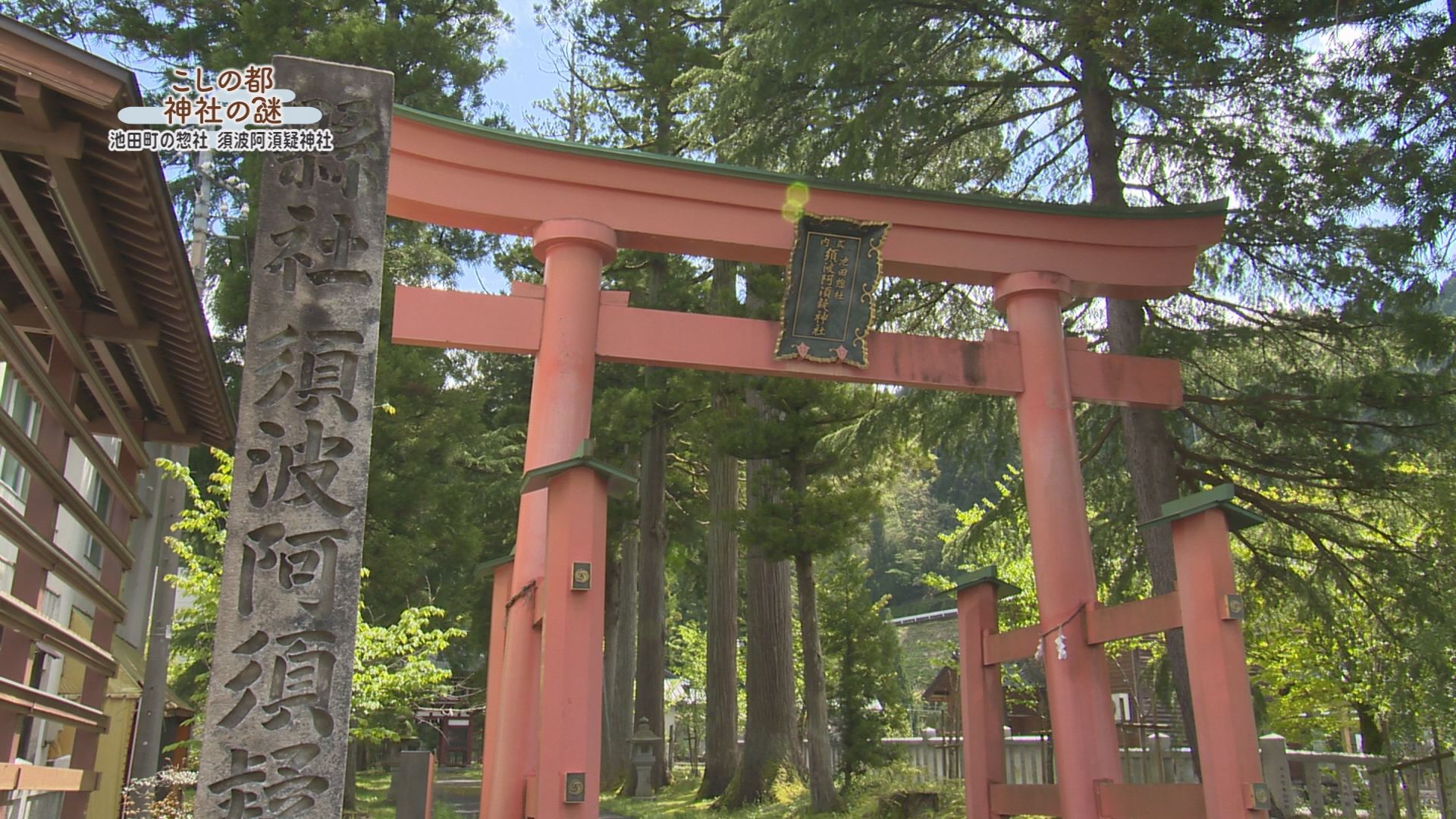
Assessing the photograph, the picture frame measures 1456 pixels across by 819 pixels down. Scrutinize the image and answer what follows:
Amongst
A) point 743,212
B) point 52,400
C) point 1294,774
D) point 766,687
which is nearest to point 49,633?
point 52,400

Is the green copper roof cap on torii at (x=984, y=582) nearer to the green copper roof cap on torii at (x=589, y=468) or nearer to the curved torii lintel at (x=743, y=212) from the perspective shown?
the curved torii lintel at (x=743, y=212)

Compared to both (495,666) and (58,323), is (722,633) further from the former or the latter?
(58,323)

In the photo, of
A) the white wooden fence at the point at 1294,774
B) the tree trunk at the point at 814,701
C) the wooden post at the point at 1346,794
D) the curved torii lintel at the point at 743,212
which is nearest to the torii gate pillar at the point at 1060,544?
the curved torii lintel at the point at 743,212

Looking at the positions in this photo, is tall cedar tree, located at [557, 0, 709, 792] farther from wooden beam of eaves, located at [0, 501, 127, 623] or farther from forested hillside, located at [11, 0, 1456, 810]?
wooden beam of eaves, located at [0, 501, 127, 623]

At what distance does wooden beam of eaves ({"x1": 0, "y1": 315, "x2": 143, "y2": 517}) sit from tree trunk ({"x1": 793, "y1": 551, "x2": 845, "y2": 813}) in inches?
316

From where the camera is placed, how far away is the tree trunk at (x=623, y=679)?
67.0 ft

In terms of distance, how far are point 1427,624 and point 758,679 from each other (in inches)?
308

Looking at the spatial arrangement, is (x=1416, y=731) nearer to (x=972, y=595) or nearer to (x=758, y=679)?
(x=972, y=595)

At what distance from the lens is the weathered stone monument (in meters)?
3.68

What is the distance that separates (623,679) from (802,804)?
841 centimetres

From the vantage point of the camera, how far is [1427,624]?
8969 millimetres

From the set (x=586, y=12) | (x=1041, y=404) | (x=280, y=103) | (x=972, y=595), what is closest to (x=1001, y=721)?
(x=972, y=595)

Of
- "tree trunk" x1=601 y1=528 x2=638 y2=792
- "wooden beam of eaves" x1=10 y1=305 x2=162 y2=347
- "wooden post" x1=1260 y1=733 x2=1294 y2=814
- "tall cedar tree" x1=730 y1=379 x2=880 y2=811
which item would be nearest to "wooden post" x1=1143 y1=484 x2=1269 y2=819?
"wooden post" x1=1260 y1=733 x2=1294 y2=814

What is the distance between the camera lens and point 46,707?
451cm
